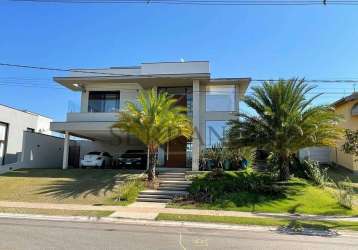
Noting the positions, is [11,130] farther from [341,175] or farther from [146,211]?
[341,175]

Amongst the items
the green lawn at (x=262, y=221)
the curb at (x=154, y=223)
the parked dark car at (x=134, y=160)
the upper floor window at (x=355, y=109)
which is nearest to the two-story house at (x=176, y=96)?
the parked dark car at (x=134, y=160)

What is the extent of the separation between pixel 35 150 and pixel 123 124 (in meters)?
10.9

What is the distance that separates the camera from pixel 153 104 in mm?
20500

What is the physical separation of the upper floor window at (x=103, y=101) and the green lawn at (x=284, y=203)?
13.0m

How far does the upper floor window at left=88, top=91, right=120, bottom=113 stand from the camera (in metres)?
27.9

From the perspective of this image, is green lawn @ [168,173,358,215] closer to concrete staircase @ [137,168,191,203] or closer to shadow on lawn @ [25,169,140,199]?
concrete staircase @ [137,168,191,203]

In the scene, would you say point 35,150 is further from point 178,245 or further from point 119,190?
point 178,245

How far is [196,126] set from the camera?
24406mm

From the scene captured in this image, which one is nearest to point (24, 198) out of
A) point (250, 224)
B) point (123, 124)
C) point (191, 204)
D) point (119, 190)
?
point (119, 190)

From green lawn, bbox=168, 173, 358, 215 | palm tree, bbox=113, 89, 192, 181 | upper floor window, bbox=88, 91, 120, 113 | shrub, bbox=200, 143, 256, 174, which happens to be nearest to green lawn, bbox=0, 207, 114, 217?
green lawn, bbox=168, 173, 358, 215

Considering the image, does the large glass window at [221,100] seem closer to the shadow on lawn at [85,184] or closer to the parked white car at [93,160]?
the shadow on lawn at [85,184]

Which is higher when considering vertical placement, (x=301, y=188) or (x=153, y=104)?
(x=153, y=104)

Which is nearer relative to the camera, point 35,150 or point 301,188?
point 301,188

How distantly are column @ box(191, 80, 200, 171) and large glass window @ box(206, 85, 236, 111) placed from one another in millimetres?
1317
